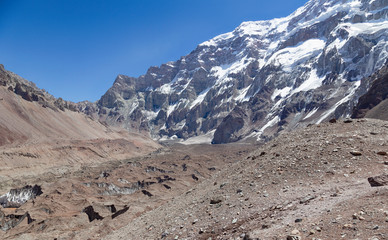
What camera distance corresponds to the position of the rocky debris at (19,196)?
56594mm

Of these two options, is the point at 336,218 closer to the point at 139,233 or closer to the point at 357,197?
the point at 357,197

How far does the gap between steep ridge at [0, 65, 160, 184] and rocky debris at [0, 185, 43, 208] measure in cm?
1090

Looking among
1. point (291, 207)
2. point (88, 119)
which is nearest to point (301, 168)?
point (291, 207)

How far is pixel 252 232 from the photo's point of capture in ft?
32.4

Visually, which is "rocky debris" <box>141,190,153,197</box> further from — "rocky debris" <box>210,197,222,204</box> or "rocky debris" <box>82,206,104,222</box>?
"rocky debris" <box>210,197,222,204</box>

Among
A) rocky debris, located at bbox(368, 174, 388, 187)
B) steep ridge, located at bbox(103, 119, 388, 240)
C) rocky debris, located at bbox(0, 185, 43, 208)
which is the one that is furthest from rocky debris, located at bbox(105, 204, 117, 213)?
rocky debris, located at bbox(368, 174, 388, 187)

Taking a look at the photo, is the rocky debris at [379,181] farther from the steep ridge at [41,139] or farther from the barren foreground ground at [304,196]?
the steep ridge at [41,139]

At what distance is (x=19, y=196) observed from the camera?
195 feet

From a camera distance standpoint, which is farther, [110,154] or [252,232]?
[110,154]

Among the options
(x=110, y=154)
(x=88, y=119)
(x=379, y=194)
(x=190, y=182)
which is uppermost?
(x=88, y=119)

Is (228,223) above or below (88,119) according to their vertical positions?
below

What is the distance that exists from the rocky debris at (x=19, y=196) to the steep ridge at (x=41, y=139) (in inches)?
429

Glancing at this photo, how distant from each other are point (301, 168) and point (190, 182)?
6038cm

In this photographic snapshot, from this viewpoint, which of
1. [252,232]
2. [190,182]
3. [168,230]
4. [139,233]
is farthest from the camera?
[190,182]
